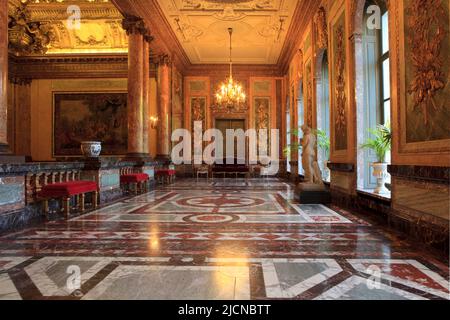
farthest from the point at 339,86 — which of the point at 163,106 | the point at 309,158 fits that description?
the point at 163,106

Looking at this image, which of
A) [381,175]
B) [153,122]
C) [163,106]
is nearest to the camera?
[381,175]

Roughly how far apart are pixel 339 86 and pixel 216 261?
17.7ft

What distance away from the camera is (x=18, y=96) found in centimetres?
1576

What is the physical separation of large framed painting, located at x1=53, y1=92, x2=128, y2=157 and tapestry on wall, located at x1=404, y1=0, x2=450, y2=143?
13310mm

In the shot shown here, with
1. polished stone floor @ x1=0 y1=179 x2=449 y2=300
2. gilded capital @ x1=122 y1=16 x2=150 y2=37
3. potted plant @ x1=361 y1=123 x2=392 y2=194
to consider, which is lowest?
polished stone floor @ x1=0 y1=179 x2=449 y2=300

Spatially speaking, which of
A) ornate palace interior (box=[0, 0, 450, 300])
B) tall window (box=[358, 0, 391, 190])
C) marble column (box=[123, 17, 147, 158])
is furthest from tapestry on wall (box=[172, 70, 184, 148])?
tall window (box=[358, 0, 391, 190])

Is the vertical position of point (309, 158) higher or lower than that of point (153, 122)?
lower

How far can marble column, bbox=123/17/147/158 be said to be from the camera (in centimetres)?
948

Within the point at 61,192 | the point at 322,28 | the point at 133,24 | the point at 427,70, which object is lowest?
the point at 61,192

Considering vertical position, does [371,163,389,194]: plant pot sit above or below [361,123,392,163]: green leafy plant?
below

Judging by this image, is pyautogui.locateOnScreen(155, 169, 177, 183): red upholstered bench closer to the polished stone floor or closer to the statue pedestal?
the statue pedestal

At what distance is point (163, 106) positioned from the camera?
13.3 meters

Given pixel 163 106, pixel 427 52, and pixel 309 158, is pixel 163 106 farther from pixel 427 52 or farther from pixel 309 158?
pixel 427 52

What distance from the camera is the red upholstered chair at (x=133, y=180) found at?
8.60m
